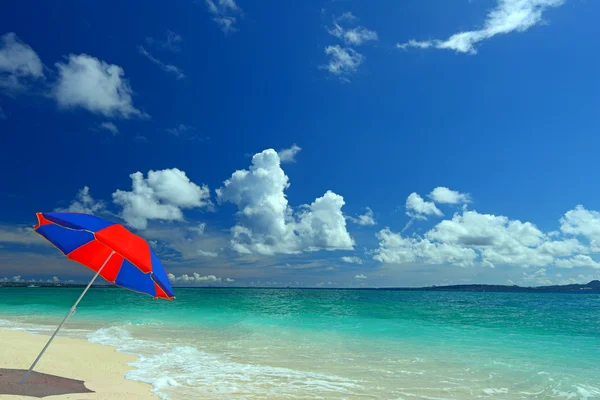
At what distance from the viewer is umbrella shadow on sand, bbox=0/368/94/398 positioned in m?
7.14

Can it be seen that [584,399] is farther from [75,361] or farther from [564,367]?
[75,361]

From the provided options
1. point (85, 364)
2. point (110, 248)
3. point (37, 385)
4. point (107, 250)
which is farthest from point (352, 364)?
point (110, 248)

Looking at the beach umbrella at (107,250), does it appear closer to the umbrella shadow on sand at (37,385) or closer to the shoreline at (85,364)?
the umbrella shadow on sand at (37,385)

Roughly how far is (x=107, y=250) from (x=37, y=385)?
288 centimetres

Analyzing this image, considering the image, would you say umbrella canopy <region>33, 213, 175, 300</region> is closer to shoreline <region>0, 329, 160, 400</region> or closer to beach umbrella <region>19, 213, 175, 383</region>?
beach umbrella <region>19, 213, 175, 383</region>

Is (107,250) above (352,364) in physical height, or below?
above

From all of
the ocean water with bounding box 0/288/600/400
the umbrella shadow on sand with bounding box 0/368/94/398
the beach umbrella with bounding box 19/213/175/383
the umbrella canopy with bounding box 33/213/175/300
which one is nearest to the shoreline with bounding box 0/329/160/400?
the umbrella shadow on sand with bounding box 0/368/94/398

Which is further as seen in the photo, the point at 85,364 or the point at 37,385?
the point at 85,364

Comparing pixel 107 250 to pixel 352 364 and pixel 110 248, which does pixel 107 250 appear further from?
pixel 352 364

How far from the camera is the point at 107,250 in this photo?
8.39 metres

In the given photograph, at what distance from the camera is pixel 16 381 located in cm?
783

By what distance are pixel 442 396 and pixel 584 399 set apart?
392 cm

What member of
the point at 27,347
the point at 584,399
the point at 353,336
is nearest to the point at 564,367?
the point at 584,399

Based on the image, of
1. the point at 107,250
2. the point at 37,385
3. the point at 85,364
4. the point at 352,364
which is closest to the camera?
the point at 37,385
